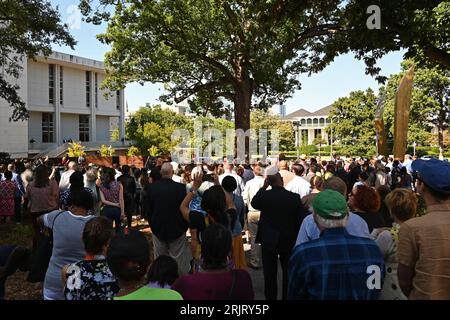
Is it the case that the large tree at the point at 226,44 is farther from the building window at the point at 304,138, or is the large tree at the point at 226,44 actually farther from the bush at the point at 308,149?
the building window at the point at 304,138

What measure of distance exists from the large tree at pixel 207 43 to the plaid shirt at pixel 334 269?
11.1m

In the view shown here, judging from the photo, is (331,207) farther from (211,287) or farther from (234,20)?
(234,20)

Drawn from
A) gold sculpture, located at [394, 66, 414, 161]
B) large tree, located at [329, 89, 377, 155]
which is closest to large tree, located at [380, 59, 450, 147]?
large tree, located at [329, 89, 377, 155]

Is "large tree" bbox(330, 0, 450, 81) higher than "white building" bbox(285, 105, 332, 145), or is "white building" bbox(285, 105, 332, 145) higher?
"white building" bbox(285, 105, 332, 145)

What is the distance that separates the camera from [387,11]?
29.6ft

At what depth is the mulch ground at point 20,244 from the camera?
5.89 meters

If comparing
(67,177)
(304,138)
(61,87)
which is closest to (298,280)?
(67,177)

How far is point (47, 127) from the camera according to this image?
5150cm

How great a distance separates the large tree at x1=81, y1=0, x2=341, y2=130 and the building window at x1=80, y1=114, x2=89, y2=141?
A: 40.9 meters

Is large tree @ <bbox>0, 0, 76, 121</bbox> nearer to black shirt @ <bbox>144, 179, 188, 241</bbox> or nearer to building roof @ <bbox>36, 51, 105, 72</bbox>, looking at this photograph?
black shirt @ <bbox>144, 179, 188, 241</bbox>

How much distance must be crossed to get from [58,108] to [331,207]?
177ft

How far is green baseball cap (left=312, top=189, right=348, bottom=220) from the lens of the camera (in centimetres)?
250

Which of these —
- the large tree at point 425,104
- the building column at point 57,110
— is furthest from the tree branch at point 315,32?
the building column at point 57,110
